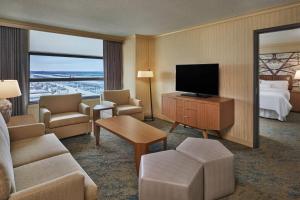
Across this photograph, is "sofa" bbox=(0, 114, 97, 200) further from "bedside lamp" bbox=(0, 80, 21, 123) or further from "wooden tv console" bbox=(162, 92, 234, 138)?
"wooden tv console" bbox=(162, 92, 234, 138)

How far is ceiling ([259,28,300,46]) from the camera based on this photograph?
5137mm

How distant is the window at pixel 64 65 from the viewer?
4.54m

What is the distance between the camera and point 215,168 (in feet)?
6.54

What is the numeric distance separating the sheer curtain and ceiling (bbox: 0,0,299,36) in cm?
39

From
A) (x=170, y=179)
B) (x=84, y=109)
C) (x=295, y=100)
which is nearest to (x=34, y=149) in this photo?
(x=170, y=179)

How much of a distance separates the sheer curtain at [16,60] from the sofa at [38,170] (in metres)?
1.99

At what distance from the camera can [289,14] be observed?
9.54 feet

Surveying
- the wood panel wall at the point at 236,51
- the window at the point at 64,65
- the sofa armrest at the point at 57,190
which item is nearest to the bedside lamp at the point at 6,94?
the window at the point at 64,65

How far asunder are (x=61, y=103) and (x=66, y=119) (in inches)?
23.7

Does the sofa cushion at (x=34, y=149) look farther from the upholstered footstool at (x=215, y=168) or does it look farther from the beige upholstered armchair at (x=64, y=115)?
the upholstered footstool at (x=215, y=168)

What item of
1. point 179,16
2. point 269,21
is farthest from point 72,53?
point 269,21

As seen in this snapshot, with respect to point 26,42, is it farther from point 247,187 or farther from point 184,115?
point 247,187

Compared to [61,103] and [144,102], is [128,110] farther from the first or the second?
[61,103]

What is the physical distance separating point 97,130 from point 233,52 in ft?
9.25
